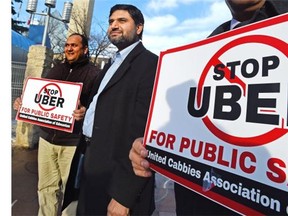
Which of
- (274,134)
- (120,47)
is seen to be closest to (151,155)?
(274,134)

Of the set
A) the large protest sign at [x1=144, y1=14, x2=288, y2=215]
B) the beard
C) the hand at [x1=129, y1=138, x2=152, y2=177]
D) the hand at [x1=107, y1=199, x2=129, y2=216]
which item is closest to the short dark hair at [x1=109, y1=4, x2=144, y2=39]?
the beard

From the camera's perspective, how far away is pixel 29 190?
3729 mm

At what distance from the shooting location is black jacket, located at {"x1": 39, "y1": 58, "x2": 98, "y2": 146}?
2652 millimetres

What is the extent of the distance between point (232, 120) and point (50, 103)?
2.25m

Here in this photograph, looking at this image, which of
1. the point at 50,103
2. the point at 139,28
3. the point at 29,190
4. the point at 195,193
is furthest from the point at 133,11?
the point at 29,190

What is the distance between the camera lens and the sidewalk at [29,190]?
3250 mm

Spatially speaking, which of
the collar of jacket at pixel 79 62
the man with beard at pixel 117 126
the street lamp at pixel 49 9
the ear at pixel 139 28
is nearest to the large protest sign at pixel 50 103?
the collar of jacket at pixel 79 62

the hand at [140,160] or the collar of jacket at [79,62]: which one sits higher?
the collar of jacket at [79,62]

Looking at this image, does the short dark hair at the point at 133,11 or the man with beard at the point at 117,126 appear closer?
the man with beard at the point at 117,126

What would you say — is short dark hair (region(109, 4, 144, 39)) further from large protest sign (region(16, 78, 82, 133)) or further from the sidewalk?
the sidewalk

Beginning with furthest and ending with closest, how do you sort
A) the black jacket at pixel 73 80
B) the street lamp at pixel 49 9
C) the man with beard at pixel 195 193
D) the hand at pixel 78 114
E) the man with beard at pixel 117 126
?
the street lamp at pixel 49 9 < the black jacket at pixel 73 80 < the hand at pixel 78 114 < the man with beard at pixel 117 126 < the man with beard at pixel 195 193

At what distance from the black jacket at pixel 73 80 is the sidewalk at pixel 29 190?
110cm

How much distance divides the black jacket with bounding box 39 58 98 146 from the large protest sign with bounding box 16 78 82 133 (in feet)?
0.40

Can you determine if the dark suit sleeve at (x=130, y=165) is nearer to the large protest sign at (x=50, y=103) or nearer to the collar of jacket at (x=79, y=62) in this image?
the large protest sign at (x=50, y=103)
